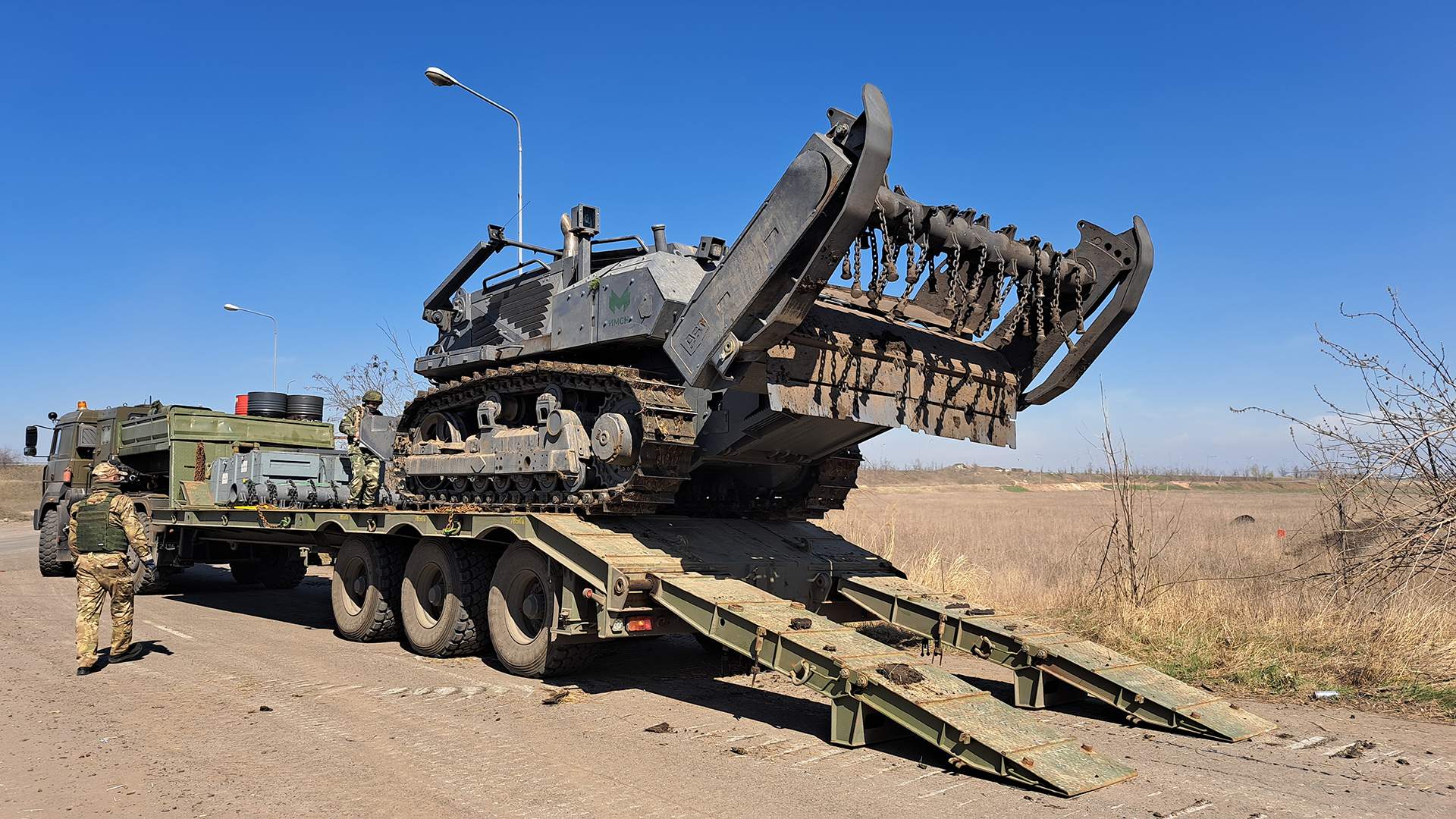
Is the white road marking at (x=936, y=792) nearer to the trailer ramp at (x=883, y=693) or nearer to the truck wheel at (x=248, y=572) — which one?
the trailer ramp at (x=883, y=693)

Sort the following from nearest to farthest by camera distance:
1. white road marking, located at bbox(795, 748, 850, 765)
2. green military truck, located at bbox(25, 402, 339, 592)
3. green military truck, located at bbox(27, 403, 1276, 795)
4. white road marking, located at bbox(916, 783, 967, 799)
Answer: white road marking, located at bbox(916, 783, 967, 799) → white road marking, located at bbox(795, 748, 850, 765) → green military truck, located at bbox(27, 403, 1276, 795) → green military truck, located at bbox(25, 402, 339, 592)

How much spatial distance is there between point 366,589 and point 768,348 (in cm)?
593

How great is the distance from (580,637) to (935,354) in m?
3.67

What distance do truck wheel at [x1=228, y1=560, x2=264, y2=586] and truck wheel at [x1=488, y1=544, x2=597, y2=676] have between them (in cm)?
903

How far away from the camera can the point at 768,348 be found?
745 centimetres

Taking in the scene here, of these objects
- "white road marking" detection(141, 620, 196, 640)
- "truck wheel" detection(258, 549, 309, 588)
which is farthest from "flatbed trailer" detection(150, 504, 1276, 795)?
"truck wheel" detection(258, 549, 309, 588)

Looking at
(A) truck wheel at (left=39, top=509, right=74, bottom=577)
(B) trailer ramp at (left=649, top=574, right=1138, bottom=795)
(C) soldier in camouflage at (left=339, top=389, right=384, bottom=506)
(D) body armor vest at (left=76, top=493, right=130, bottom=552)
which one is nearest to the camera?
(B) trailer ramp at (left=649, top=574, right=1138, bottom=795)

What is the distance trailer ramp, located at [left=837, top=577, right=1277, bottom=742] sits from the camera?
7.16 metres

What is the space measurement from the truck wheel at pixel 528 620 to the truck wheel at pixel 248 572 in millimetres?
9031

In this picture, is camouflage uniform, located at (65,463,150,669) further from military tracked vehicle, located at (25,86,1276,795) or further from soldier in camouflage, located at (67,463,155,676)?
military tracked vehicle, located at (25,86,1276,795)

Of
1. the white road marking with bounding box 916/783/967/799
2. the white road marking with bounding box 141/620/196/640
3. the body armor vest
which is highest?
the body armor vest

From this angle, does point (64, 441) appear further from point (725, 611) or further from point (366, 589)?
point (725, 611)

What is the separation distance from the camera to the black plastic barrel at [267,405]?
1680 centimetres

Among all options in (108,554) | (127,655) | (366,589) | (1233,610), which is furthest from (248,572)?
(1233,610)
